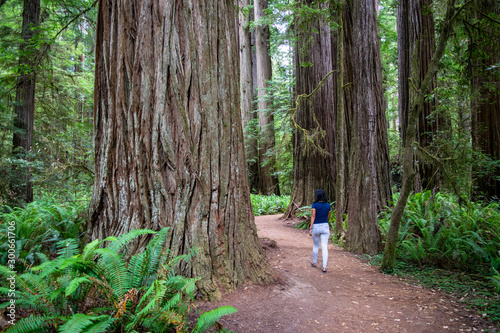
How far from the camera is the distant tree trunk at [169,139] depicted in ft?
11.1

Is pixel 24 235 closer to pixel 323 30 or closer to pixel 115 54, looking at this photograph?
pixel 115 54

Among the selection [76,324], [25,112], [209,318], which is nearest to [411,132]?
[209,318]

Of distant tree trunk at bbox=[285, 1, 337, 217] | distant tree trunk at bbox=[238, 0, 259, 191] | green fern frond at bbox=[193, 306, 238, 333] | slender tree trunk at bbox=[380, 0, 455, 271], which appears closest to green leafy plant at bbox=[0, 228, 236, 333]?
green fern frond at bbox=[193, 306, 238, 333]

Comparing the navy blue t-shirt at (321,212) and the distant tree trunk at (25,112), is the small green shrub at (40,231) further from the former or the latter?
the distant tree trunk at (25,112)

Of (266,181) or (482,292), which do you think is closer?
(482,292)

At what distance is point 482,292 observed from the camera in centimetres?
398

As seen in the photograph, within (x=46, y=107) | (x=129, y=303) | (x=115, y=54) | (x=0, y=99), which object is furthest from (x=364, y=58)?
(x=46, y=107)

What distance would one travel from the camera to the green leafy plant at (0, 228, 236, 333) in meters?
2.07

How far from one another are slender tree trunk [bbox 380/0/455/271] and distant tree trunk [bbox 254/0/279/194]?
1140cm

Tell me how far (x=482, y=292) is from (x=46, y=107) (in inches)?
585

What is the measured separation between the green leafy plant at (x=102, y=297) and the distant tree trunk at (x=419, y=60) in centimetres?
787

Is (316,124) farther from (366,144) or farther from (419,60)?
(366,144)

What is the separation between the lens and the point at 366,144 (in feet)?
21.1

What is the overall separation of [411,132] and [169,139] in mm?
3818
